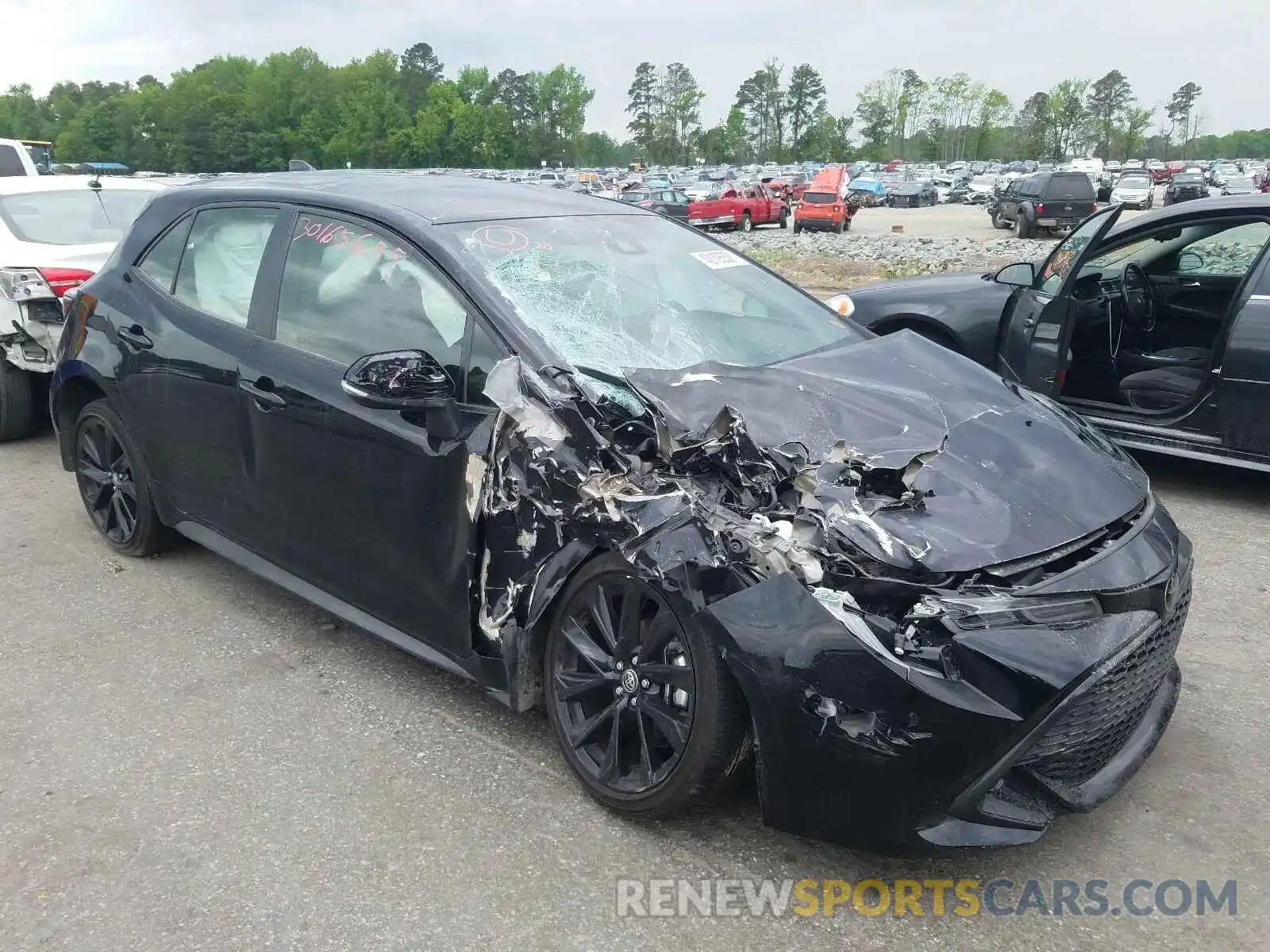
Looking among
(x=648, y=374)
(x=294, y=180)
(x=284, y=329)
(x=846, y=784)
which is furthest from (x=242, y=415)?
Result: (x=846, y=784)

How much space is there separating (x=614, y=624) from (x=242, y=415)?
1.81 metres

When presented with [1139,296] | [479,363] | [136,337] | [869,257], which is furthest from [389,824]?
[869,257]

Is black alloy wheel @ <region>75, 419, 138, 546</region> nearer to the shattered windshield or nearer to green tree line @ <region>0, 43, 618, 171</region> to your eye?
the shattered windshield

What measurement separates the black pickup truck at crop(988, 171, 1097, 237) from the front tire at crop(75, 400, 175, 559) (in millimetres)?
27299

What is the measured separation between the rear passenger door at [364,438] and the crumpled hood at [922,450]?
0.63 meters

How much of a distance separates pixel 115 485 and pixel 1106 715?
426cm

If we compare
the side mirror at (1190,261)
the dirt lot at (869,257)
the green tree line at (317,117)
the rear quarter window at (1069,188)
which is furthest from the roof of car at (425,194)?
the green tree line at (317,117)

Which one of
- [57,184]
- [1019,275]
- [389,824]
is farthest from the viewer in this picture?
[57,184]

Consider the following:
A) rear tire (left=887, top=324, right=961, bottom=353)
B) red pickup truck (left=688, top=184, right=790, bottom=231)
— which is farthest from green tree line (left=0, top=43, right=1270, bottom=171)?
rear tire (left=887, top=324, right=961, bottom=353)

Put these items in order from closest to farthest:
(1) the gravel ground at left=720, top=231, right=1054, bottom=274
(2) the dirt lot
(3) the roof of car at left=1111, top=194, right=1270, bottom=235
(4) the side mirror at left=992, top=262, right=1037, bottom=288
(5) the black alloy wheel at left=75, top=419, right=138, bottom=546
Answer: (5) the black alloy wheel at left=75, top=419, right=138, bottom=546
(3) the roof of car at left=1111, top=194, right=1270, bottom=235
(4) the side mirror at left=992, top=262, right=1037, bottom=288
(2) the dirt lot
(1) the gravel ground at left=720, top=231, right=1054, bottom=274

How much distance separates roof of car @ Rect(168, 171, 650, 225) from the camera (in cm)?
353

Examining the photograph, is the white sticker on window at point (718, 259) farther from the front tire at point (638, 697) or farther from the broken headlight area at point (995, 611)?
the broken headlight area at point (995, 611)

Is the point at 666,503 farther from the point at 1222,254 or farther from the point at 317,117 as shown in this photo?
the point at 317,117

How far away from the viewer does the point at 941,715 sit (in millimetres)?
2207
